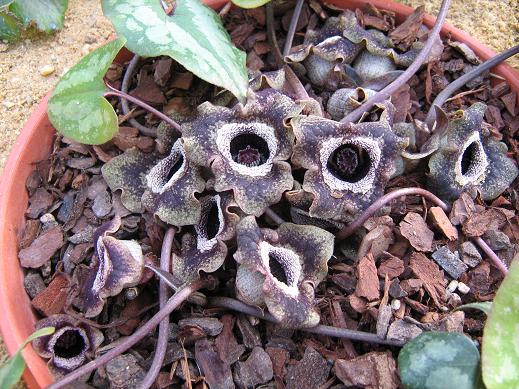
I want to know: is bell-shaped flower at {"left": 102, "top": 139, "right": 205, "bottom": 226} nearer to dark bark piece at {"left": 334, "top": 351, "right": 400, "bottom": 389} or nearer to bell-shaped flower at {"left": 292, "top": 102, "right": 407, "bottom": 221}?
bell-shaped flower at {"left": 292, "top": 102, "right": 407, "bottom": 221}

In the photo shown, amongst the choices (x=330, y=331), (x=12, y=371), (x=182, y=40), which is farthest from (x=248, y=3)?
(x=12, y=371)

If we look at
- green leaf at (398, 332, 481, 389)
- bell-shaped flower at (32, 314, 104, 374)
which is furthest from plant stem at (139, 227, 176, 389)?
green leaf at (398, 332, 481, 389)

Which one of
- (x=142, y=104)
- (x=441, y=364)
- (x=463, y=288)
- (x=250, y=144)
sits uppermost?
(x=142, y=104)

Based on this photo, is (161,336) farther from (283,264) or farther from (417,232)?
(417,232)

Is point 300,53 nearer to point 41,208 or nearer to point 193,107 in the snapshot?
point 193,107

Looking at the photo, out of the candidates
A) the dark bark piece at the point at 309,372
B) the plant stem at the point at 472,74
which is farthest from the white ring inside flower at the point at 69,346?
the plant stem at the point at 472,74

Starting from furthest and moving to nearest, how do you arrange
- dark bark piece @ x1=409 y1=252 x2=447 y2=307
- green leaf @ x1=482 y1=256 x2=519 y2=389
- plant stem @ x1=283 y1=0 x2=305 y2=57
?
plant stem @ x1=283 y1=0 x2=305 y2=57, dark bark piece @ x1=409 y1=252 x2=447 y2=307, green leaf @ x1=482 y1=256 x2=519 y2=389
